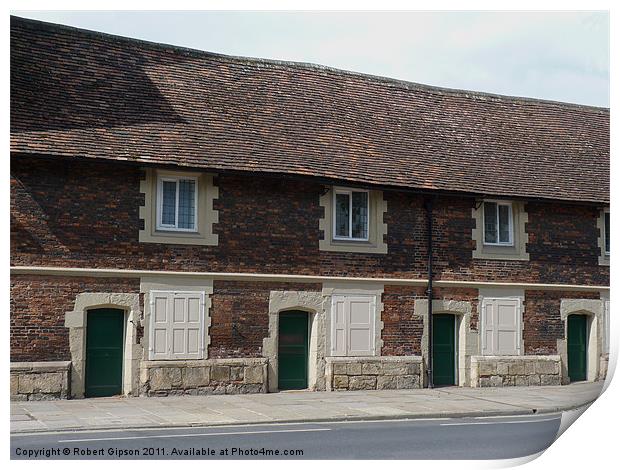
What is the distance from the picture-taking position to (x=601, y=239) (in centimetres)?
1691

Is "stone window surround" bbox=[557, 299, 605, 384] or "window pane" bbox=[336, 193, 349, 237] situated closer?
"stone window surround" bbox=[557, 299, 605, 384]

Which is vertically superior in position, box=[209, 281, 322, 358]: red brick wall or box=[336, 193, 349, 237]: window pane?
box=[336, 193, 349, 237]: window pane

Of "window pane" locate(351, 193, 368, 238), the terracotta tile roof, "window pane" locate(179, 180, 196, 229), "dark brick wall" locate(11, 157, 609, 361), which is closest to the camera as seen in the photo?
"dark brick wall" locate(11, 157, 609, 361)

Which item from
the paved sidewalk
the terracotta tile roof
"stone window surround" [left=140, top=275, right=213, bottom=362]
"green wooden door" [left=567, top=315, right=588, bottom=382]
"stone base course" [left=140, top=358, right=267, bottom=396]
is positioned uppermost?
the terracotta tile roof

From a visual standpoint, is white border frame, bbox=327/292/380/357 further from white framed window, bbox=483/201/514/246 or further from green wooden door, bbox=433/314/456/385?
white framed window, bbox=483/201/514/246

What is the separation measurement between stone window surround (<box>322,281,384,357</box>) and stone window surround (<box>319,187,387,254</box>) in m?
A: 0.63

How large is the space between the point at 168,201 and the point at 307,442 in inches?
242

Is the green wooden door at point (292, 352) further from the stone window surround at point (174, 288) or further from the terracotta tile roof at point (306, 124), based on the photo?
the terracotta tile roof at point (306, 124)

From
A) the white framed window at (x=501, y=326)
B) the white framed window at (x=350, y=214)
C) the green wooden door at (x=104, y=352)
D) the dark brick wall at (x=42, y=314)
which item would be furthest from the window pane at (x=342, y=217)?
the dark brick wall at (x=42, y=314)

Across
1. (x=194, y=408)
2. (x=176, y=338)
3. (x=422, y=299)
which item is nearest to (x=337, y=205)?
(x=422, y=299)

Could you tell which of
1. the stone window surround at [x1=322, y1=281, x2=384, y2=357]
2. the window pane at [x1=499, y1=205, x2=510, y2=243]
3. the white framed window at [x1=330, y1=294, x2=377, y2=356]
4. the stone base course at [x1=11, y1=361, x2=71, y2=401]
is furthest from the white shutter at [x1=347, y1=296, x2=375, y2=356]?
the stone base course at [x1=11, y1=361, x2=71, y2=401]

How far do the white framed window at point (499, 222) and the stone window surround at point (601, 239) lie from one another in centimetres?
173

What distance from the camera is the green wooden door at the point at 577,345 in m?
16.8

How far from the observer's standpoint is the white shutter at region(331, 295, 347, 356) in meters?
18.3
